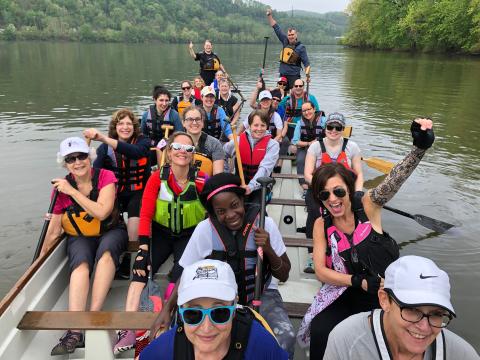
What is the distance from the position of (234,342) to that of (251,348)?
3.2 inches

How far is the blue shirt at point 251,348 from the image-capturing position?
173 centimetres

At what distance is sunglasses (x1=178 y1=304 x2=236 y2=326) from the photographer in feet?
5.26

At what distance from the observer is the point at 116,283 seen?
395cm

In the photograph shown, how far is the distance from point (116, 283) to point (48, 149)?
7.26m

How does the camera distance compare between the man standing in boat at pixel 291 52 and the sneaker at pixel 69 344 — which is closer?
the sneaker at pixel 69 344

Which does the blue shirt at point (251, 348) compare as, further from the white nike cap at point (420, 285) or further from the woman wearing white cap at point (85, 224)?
the woman wearing white cap at point (85, 224)

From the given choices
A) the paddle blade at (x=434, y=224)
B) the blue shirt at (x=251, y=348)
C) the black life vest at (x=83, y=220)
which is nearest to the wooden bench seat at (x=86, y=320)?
the black life vest at (x=83, y=220)

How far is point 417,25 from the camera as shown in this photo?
131 ft

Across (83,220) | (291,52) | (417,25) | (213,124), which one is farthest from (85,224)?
(417,25)

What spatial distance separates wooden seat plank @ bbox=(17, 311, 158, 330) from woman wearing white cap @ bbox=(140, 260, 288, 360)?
1032 mm

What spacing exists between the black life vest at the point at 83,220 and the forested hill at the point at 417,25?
36969mm

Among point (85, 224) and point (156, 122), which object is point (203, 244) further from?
point (156, 122)

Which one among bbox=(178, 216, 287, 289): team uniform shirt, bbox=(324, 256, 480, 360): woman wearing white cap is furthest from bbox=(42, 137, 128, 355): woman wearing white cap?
bbox=(324, 256, 480, 360): woman wearing white cap

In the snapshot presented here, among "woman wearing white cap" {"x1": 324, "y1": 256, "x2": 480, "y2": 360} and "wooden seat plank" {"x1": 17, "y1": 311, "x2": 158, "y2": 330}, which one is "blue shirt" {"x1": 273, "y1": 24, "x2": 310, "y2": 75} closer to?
"wooden seat plank" {"x1": 17, "y1": 311, "x2": 158, "y2": 330}
